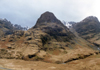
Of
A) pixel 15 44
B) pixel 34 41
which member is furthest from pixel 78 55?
pixel 15 44

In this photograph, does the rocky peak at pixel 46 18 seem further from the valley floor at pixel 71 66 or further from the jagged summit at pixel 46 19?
the valley floor at pixel 71 66

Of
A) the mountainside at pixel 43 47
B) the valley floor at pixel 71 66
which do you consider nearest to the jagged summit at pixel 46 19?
the mountainside at pixel 43 47

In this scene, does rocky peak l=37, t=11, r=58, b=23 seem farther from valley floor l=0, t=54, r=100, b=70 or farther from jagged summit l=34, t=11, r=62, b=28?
valley floor l=0, t=54, r=100, b=70

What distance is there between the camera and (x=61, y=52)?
241 feet

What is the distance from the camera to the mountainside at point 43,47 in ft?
171

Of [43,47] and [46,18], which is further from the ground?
[46,18]

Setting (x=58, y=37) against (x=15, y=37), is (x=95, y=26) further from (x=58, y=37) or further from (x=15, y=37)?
(x=15, y=37)

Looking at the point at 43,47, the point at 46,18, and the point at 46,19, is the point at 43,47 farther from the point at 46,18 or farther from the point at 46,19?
the point at 46,18

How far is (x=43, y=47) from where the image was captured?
7712 cm

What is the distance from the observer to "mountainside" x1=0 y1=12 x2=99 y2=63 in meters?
52.1

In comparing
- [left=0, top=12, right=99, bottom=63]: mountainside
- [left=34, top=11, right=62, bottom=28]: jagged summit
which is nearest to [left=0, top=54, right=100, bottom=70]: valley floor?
[left=0, top=12, right=99, bottom=63]: mountainside

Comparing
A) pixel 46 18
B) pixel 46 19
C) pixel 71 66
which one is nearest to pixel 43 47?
pixel 71 66

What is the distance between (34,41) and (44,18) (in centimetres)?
6459

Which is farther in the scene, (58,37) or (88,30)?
(88,30)
